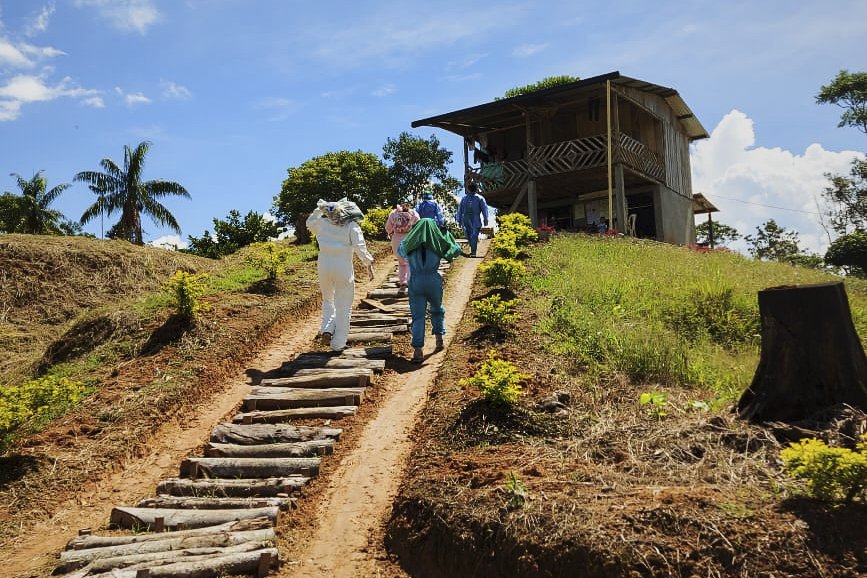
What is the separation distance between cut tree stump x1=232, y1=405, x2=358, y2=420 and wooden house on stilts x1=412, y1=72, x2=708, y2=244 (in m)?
14.3

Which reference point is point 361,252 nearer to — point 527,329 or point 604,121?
point 527,329

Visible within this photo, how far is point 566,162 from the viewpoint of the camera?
21734 millimetres

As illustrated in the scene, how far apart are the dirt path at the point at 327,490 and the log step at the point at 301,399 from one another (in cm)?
26

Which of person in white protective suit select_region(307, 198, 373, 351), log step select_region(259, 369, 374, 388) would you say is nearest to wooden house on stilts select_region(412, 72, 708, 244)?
person in white protective suit select_region(307, 198, 373, 351)

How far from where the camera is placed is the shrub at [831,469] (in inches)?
134

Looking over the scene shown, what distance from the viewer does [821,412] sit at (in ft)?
14.6

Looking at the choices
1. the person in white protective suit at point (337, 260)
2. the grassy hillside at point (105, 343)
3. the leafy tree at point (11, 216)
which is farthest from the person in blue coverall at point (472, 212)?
the leafy tree at point (11, 216)

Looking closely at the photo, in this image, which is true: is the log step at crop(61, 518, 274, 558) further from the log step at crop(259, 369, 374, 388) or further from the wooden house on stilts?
the wooden house on stilts

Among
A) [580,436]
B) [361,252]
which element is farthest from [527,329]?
[580,436]

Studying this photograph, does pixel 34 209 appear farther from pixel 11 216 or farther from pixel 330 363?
pixel 330 363

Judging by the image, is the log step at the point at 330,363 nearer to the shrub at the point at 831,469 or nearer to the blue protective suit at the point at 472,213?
the shrub at the point at 831,469

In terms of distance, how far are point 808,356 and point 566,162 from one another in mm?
17883

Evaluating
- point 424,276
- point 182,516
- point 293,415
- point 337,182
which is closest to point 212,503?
point 182,516

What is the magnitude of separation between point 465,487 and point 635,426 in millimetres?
1453
